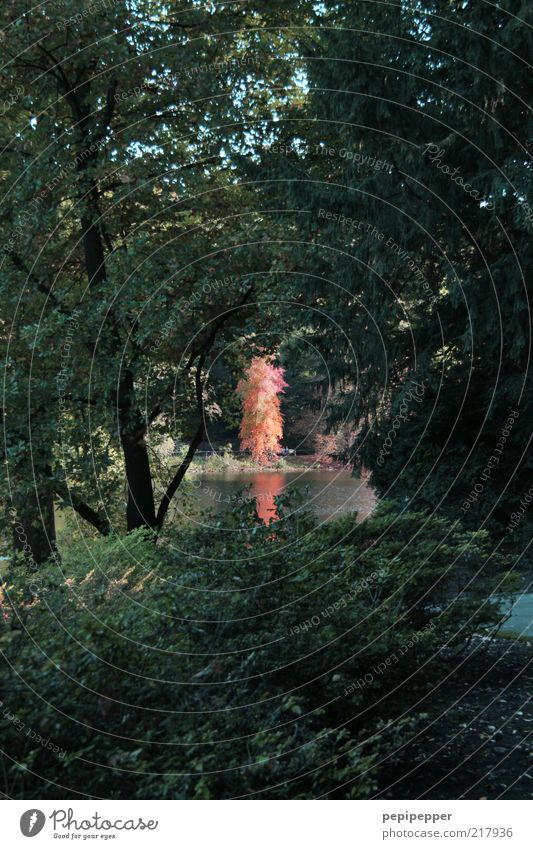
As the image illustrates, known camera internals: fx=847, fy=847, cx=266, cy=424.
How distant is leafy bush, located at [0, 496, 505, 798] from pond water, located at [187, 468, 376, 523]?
32.7 ft

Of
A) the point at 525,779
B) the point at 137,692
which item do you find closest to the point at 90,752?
the point at 137,692

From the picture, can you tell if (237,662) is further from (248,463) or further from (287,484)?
(248,463)

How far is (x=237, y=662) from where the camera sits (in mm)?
5266

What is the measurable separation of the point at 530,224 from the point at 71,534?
46.9 feet

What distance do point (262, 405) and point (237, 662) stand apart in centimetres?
1182

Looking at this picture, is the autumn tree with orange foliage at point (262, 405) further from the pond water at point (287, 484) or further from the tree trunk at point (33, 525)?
the tree trunk at point (33, 525)

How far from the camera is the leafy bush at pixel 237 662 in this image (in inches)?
165

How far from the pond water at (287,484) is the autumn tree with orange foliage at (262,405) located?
0.98 m

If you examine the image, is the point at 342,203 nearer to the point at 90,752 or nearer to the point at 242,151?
the point at 242,151

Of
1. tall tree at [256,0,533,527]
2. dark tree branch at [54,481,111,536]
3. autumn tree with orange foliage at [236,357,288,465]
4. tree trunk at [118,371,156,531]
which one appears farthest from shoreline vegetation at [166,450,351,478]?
tall tree at [256,0,533,527]

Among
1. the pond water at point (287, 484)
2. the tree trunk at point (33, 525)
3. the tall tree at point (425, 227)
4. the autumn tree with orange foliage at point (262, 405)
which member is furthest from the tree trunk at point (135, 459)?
the pond water at point (287, 484)

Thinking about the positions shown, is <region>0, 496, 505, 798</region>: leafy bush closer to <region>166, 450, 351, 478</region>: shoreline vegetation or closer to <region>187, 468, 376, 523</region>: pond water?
<region>166, 450, 351, 478</region>: shoreline vegetation

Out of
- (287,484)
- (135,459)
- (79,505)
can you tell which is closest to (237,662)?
(135,459)

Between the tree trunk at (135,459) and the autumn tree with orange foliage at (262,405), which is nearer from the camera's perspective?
the tree trunk at (135,459)
